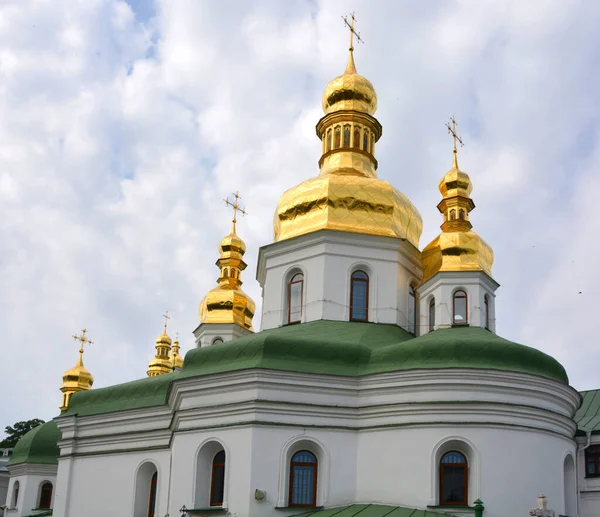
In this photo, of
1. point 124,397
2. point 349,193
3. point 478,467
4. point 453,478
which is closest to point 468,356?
point 478,467

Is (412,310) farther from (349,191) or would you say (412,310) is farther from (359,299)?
(349,191)

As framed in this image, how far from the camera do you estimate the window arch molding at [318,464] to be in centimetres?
1844

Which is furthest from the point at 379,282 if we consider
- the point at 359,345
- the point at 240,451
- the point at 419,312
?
the point at 240,451

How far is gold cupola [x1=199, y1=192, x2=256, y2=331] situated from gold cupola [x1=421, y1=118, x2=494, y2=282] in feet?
35.2

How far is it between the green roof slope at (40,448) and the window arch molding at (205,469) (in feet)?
44.1

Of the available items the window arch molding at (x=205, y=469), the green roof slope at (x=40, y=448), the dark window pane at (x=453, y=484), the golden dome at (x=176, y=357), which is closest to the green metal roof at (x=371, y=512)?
the dark window pane at (x=453, y=484)

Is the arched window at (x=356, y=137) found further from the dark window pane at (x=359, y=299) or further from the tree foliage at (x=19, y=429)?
the tree foliage at (x=19, y=429)

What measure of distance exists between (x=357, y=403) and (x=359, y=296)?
4428 mm

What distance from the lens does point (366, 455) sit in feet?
62.0

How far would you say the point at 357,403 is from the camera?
19344 millimetres

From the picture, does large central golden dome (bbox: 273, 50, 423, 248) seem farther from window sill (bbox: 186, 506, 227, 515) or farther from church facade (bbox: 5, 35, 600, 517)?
window sill (bbox: 186, 506, 227, 515)

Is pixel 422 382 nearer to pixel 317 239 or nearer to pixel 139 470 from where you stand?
pixel 317 239

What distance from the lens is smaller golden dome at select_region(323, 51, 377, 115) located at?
2738 centimetres

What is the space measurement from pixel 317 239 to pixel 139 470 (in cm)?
772
